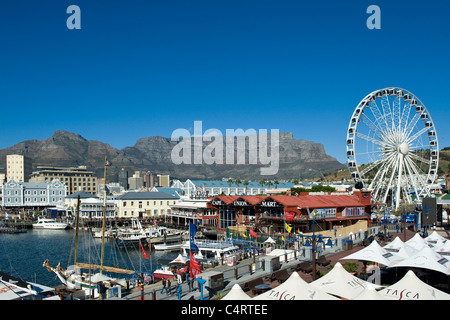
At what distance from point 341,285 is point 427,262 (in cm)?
708

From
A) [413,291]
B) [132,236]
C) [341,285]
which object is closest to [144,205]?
[132,236]

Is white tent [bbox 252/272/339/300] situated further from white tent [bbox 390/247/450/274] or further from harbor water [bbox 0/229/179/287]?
harbor water [bbox 0/229/179/287]

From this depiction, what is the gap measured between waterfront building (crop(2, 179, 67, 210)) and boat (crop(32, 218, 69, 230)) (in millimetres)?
29210

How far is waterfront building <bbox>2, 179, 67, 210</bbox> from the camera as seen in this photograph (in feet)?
399

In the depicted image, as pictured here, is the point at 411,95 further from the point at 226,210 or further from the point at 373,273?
the point at 373,273

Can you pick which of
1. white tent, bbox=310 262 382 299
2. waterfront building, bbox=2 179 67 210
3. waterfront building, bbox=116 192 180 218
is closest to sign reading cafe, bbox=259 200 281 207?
white tent, bbox=310 262 382 299

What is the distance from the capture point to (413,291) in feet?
52.0

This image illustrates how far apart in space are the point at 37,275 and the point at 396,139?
65183 millimetres

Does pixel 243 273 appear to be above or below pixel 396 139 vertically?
below

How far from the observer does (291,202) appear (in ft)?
187

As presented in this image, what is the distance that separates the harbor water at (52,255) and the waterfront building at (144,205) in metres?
18.7

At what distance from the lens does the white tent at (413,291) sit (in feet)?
50.9

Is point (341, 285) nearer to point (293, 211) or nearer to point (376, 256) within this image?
point (376, 256)
